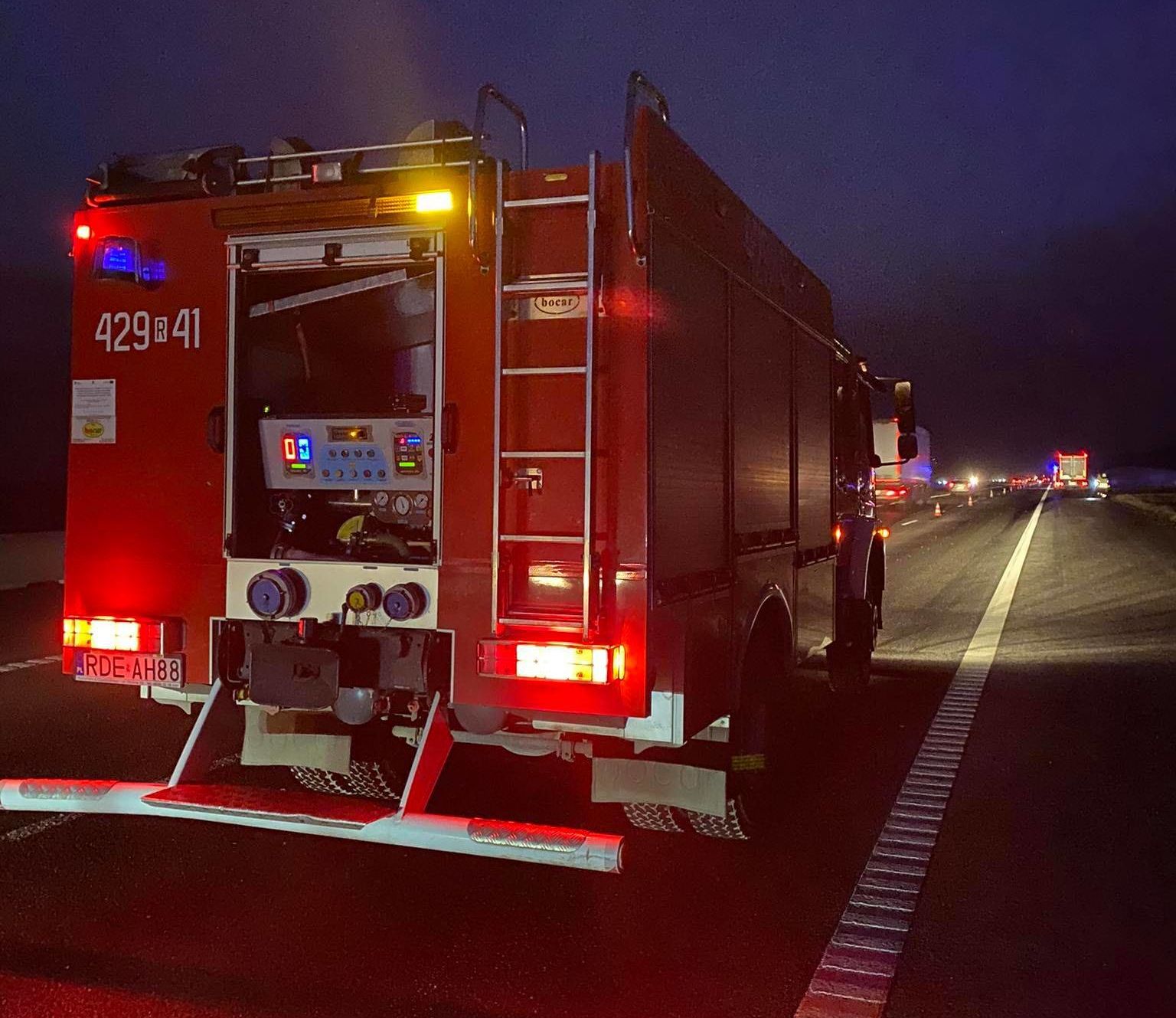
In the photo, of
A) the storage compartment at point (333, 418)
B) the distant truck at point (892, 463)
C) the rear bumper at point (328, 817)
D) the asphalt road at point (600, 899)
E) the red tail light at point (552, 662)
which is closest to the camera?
the asphalt road at point (600, 899)

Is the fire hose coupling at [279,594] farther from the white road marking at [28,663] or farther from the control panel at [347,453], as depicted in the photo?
the white road marking at [28,663]

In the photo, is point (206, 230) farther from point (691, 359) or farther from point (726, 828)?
point (726, 828)

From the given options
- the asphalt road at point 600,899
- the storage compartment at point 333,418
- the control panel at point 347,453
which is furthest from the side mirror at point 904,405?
the control panel at point 347,453

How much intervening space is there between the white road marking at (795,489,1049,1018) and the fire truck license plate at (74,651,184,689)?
8.95 feet

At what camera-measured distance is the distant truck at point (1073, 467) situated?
97.8 m

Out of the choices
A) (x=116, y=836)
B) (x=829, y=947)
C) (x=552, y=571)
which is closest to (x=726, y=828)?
(x=829, y=947)

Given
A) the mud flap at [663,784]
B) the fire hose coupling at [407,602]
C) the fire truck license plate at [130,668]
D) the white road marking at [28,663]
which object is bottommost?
the white road marking at [28,663]

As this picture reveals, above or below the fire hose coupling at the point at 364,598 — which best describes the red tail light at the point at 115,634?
below

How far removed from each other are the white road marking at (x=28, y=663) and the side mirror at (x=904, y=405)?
294 inches

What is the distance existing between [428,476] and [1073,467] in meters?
103

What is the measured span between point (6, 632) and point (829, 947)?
1079 centimetres

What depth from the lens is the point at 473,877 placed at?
4.85m

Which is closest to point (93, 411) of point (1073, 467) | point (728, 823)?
point (728, 823)

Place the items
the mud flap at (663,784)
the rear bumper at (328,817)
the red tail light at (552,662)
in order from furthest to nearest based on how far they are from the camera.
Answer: the mud flap at (663,784), the red tail light at (552,662), the rear bumper at (328,817)
